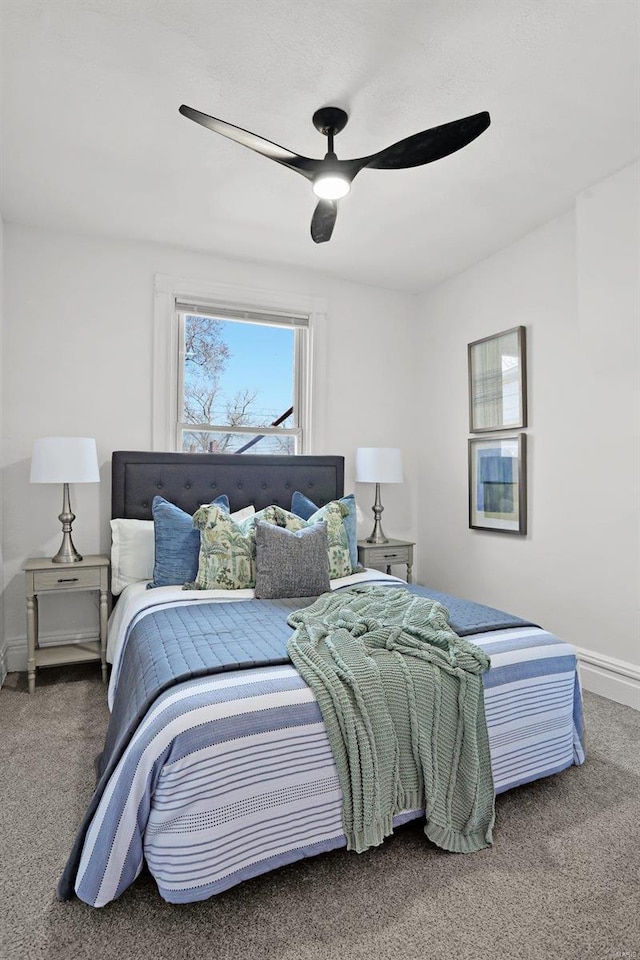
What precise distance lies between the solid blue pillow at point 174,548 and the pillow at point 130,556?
0.16 meters

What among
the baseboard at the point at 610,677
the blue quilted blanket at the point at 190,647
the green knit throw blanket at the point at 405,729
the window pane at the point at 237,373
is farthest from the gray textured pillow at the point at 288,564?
the baseboard at the point at 610,677

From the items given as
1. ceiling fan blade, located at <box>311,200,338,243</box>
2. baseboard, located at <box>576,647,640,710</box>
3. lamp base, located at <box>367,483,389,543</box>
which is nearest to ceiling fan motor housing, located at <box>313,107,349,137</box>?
ceiling fan blade, located at <box>311,200,338,243</box>

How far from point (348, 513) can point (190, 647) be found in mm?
1651

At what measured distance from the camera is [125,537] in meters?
3.27

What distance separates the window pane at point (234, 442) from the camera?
393 centimetres

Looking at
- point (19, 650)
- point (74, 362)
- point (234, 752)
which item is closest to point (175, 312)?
point (74, 362)

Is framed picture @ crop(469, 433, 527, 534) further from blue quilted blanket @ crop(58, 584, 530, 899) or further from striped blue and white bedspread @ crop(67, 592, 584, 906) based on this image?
striped blue and white bedspread @ crop(67, 592, 584, 906)

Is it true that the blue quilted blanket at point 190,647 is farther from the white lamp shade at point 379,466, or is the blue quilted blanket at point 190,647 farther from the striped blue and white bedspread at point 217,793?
the white lamp shade at point 379,466

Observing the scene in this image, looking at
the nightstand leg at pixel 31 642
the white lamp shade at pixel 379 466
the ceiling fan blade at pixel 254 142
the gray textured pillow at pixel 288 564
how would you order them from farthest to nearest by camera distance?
the white lamp shade at pixel 379 466, the nightstand leg at pixel 31 642, the gray textured pillow at pixel 288 564, the ceiling fan blade at pixel 254 142

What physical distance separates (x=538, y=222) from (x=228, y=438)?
8.25 ft

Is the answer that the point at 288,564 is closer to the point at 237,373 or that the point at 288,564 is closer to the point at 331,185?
the point at 331,185

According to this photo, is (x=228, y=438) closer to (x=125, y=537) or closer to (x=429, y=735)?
(x=125, y=537)

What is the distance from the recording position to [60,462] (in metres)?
3.10

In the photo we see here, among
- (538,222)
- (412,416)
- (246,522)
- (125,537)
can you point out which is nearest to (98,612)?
(125,537)
